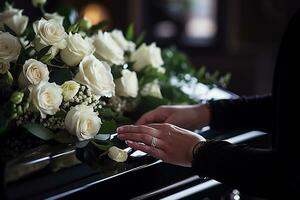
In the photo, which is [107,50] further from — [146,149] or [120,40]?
[146,149]

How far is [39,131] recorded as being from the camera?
40.3 inches

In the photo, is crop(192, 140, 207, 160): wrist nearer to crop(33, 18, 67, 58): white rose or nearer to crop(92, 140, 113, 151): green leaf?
crop(92, 140, 113, 151): green leaf

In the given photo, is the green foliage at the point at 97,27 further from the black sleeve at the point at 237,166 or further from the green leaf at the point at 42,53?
the black sleeve at the point at 237,166

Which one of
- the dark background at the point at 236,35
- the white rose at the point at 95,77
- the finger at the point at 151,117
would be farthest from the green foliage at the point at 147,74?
the dark background at the point at 236,35

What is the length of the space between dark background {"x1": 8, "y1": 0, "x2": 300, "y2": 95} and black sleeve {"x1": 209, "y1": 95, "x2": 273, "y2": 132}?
5.66ft

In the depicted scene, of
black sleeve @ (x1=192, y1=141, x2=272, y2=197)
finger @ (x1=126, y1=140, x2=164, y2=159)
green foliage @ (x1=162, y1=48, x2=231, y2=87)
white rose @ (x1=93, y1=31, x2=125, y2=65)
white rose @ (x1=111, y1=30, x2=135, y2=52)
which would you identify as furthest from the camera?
green foliage @ (x1=162, y1=48, x2=231, y2=87)

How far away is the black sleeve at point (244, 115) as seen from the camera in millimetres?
1271

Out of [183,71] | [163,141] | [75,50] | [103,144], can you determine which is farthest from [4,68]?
[183,71]

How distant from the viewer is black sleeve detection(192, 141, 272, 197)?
0.96m

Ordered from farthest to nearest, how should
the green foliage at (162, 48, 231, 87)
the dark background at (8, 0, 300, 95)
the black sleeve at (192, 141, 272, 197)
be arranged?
1. the dark background at (8, 0, 300, 95)
2. the green foliage at (162, 48, 231, 87)
3. the black sleeve at (192, 141, 272, 197)

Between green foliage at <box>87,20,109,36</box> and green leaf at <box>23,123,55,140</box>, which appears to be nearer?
green leaf at <box>23,123,55,140</box>

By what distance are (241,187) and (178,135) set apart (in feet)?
0.55

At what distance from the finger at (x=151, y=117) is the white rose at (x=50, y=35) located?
0.26 meters

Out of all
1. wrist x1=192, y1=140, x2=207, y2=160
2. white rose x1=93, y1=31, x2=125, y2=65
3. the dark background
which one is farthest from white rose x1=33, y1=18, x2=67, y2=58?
the dark background
